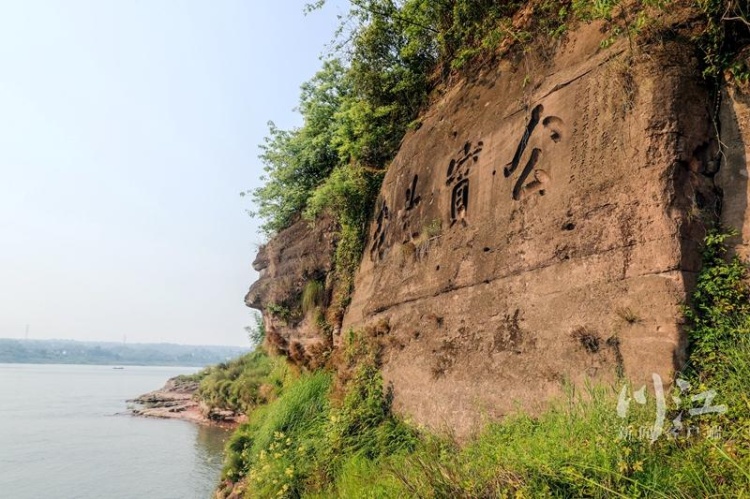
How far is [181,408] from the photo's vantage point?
31.9 meters

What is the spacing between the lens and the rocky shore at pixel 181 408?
25.2m

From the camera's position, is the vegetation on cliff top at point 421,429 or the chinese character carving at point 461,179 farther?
the chinese character carving at point 461,179

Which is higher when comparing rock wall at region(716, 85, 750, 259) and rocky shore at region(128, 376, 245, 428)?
rock wall at region(716, 85, 750, 259)

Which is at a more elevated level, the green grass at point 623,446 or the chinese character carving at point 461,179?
the chinese character carving at point 461,179

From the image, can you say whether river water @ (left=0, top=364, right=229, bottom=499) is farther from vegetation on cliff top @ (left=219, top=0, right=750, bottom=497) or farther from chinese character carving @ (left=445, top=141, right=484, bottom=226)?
chinese character carving @ (left=445, top=141, right=484, bottom=226)

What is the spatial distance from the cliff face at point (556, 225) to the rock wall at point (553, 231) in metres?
0.01

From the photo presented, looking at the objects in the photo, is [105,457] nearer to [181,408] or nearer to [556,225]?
[181,408]

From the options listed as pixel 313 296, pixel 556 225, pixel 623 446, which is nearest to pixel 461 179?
pixel 556 225

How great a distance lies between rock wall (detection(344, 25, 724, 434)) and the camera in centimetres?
423

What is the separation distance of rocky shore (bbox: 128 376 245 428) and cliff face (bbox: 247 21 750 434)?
18.7 meters

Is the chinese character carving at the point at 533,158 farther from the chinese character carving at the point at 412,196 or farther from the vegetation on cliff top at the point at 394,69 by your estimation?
the chinese character carving at the point at 412,196

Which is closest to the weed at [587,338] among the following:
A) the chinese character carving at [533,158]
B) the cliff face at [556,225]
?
the cliff face at [556,225]

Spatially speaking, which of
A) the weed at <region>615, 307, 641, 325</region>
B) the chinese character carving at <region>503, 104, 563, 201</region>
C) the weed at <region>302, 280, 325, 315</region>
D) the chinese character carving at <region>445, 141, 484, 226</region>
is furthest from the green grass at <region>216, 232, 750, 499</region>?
the weed at <region>302, 280, 325, 315</region>

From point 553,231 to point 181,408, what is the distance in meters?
31.9
